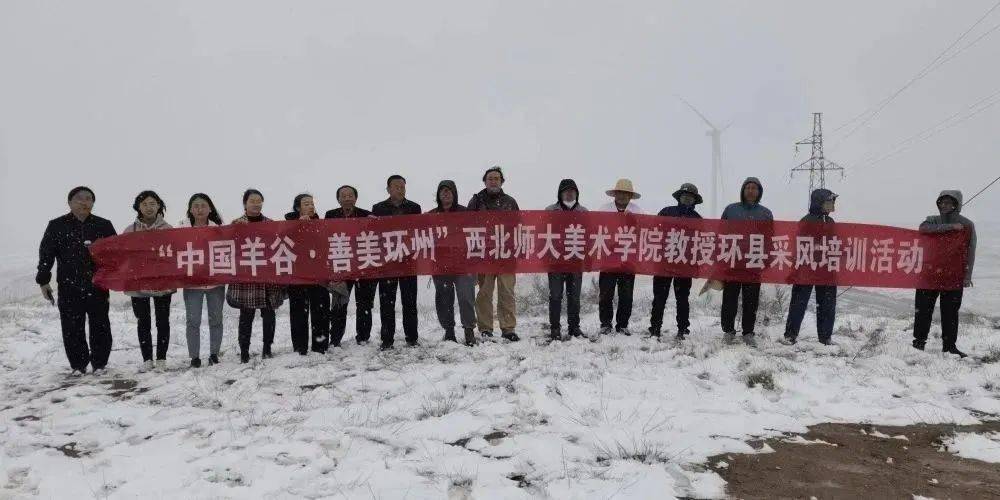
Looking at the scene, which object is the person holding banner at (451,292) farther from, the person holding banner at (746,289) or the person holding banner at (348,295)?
the person holding banner at (746,289)

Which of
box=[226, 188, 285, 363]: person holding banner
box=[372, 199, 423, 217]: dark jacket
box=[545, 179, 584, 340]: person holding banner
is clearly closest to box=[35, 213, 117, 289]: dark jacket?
box=[226, 188, 285, 363]: person holding banner

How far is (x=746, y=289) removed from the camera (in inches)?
288

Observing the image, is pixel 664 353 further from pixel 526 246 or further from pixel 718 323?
pixel 718 323

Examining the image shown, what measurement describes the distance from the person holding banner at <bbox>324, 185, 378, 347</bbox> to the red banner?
5.8 inches

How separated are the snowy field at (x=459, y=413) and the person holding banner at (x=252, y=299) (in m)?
0.29

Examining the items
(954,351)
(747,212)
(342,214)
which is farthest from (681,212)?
(342,214)

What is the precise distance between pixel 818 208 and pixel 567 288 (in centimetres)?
339

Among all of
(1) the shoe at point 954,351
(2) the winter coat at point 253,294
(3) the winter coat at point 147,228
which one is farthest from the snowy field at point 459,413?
(3) the winter coat at point 147,228

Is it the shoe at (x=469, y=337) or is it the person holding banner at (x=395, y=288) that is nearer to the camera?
the person holding banner at (x=395, y=288)

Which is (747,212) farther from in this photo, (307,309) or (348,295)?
(307,309)

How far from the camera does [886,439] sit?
4.07 meters

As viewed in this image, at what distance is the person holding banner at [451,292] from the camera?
23.4 feet

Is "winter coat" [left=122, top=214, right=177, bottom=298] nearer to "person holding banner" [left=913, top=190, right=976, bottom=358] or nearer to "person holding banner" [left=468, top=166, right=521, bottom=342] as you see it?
"person holding banner" [left=468, top=166, right=521, bottom=342]

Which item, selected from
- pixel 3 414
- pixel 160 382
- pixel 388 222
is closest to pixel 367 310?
pixel 388 222
